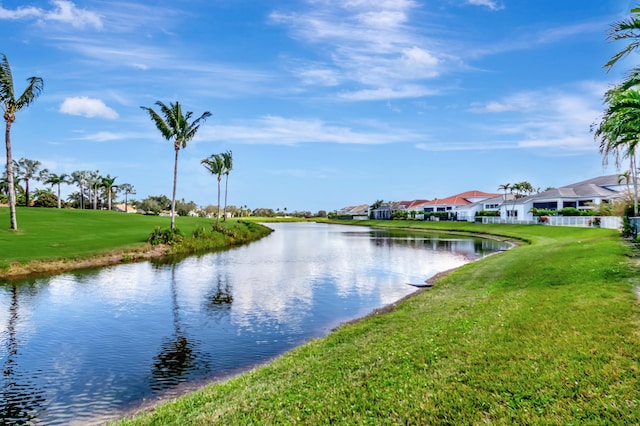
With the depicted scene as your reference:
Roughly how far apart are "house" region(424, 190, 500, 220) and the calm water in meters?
110

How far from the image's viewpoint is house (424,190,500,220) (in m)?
134

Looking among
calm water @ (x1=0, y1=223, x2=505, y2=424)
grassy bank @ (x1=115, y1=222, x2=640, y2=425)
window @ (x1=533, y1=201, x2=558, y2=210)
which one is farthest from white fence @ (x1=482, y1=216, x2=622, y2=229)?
grassy bank @ (x1=115, y1=222, x2=640, y2=425)

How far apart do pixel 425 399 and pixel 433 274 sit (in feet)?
79.0

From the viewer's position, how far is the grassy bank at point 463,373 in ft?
21.7

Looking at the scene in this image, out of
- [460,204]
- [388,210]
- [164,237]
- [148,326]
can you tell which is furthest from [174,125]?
[388,210]

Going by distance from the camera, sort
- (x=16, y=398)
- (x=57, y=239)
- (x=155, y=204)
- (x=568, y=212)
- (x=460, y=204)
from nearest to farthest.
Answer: (x=16, y=398) → (x=57, y=239) → (x=568, y=212) → (x=460, y=204) → (x=155, y=204)

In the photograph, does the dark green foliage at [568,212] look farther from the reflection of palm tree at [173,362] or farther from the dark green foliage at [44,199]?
the dark green foliage at [44,199]

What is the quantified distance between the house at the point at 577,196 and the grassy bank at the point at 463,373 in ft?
261

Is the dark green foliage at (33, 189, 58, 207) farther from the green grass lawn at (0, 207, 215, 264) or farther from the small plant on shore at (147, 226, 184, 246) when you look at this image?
the small plant on shore at (147, 226, 184, 246)

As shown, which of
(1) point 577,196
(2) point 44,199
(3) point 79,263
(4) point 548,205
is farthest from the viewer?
(2) point 44,199

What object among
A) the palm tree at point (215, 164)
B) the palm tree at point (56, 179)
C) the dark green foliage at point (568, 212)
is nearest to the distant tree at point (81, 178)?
the palm tree at point (56, 179)

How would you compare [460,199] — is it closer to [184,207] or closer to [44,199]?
[184,207]

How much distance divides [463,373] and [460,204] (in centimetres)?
14513

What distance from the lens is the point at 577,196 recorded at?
298 feet
